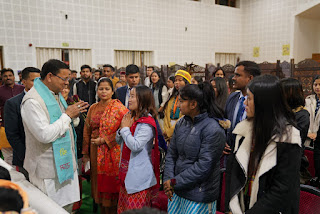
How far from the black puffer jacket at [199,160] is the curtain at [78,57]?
8.43 meters

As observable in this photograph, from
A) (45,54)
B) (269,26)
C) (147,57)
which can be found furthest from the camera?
(269,26)

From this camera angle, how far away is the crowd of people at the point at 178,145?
1.22m

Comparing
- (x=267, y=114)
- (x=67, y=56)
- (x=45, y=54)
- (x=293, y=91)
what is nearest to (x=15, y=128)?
(x=267, y=114)

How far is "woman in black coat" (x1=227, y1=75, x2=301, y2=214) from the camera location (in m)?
1.19

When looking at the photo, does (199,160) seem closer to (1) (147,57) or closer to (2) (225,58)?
(1) (147,57)

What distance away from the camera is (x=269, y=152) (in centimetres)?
121

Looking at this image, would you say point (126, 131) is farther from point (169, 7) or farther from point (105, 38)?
point (169, 7)

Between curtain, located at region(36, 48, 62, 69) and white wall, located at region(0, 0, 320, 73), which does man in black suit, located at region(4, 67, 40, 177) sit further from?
curtain, located at region(36, 48, 62, 69)

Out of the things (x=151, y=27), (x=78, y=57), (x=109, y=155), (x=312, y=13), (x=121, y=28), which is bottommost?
(x=109, y=155)

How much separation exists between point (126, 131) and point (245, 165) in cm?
99

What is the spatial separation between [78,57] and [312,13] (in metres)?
10.0

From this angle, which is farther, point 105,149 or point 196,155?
point 105,149

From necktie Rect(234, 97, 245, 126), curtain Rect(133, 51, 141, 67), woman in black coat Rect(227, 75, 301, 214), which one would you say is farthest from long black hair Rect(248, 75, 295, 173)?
curtain Rect(133, 51, 141, 67)

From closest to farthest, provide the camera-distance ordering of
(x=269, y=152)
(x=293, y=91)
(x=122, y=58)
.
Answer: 1. (x=269, y=152)
2. (x=293, y=91)
3. (x=122, y=58)
